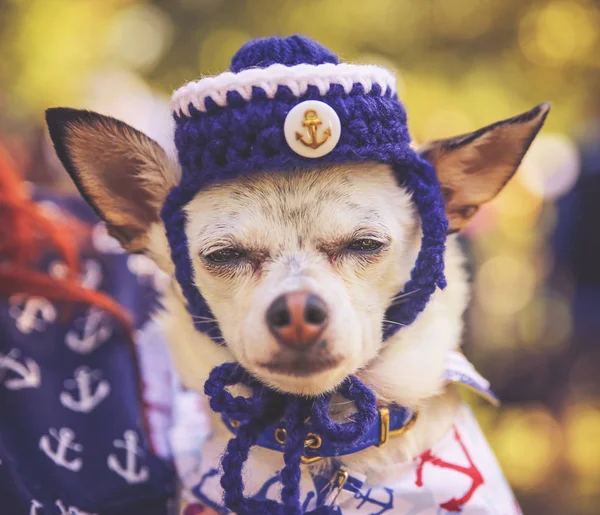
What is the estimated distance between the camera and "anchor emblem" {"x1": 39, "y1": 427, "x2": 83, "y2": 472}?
1.13 m

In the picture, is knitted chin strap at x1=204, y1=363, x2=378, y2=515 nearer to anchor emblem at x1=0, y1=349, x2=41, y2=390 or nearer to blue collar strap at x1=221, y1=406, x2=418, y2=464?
blue collar strap at x1=221, y1=406, x2=418, y2=464

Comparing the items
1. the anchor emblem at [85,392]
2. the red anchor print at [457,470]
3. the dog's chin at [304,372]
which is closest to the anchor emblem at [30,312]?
the anchor emblem at [85,392]

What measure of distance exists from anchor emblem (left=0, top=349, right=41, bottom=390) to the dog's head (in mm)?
361

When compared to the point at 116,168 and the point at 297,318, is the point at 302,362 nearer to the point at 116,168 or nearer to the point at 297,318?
the point at 297,318

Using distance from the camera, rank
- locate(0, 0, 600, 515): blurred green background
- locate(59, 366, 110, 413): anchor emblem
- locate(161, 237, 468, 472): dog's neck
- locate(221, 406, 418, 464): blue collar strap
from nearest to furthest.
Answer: locate(221, 406, 418, 464): blue collar strap
locate(161, 237, 468, 472): dog's neck
locate(59, 366, 110, 413): anchor emblem
locate(0, 0, 600, 515): blurred green background

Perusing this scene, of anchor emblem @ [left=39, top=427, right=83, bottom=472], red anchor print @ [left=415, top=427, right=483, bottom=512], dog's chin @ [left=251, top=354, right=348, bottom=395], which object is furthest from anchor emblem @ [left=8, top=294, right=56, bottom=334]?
red anchor print @ [left=415, top=427, right=483, bottom=512]

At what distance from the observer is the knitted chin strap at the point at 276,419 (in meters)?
0.93

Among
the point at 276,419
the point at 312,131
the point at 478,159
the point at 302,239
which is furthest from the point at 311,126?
the point at 276,419

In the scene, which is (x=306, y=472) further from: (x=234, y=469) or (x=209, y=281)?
(x=209, y=281)

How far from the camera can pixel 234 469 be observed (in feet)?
3.09

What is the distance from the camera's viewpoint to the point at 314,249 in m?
1.02

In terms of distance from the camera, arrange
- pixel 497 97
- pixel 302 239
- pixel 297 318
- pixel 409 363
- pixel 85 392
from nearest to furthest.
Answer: pixel 297 318 < pixel 302 239 < pixel 409 363 < pixel 85 392 < pixel 497 97

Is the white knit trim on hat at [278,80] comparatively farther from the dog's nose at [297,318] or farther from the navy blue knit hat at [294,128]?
the dog's nose at [297,318]

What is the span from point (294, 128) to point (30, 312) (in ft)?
2.73
